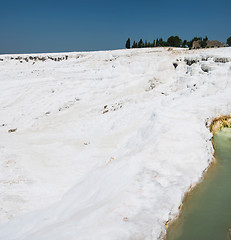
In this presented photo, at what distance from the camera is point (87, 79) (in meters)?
23.5

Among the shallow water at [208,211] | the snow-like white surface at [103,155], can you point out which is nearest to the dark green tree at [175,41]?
the snow-like white surface at [103,155]

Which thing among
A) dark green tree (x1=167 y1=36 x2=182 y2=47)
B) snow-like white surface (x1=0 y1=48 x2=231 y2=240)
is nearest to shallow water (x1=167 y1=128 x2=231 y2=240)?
snow-like white surface (x1=0 y1=48 x2=231 y2=240)

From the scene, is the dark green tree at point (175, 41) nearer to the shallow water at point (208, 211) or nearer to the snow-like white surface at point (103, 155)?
the snow-like white surface at point (103, 155)

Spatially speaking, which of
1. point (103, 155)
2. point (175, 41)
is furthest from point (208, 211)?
point (175, 41)

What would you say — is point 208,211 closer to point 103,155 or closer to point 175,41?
point 103,155

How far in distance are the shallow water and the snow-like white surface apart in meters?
0.29

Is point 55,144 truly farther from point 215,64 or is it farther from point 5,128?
point 215,64

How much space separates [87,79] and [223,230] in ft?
66.8

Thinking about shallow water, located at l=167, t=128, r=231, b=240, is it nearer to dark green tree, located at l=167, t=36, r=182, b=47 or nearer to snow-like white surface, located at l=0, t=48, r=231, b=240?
snow-like white surface, located at l=0, t=48, r=231, b=240

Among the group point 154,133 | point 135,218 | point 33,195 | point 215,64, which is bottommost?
point 33,195

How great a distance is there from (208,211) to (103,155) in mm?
5108

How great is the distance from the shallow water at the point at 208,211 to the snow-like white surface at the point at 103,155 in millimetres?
290

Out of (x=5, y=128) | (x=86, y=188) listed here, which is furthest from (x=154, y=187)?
(x=5, y=128)

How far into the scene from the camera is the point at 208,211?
5453 mm
